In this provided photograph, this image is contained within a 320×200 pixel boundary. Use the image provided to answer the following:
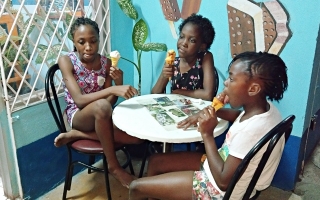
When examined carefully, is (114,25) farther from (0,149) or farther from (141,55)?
(0,149)

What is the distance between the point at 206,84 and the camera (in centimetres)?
178

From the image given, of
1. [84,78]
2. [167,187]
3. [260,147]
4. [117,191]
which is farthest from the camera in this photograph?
[117,191]

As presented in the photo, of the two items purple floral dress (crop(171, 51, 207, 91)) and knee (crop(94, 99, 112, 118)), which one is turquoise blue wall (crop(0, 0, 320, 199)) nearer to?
purple floral dress (crop(171, 51, 207, 91))

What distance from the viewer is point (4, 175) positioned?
1841 mm

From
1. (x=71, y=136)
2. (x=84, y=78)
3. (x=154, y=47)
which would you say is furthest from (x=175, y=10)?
(x=71, y=136)

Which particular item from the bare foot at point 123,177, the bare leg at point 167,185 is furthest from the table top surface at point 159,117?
the bare foot at point 123,177

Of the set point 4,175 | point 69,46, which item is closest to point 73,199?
point 4,175

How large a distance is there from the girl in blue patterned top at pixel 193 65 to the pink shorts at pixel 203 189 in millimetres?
652

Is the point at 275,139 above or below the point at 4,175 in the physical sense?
above

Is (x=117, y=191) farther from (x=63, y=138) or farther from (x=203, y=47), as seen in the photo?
(x=203, y=47)

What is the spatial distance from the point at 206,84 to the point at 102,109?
24.8 inches

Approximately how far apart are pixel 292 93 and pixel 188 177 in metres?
1.03

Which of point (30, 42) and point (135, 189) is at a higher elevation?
point (30, 42)

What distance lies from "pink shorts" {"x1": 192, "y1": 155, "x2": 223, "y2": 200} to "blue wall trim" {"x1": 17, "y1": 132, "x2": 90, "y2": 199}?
1.16 m
